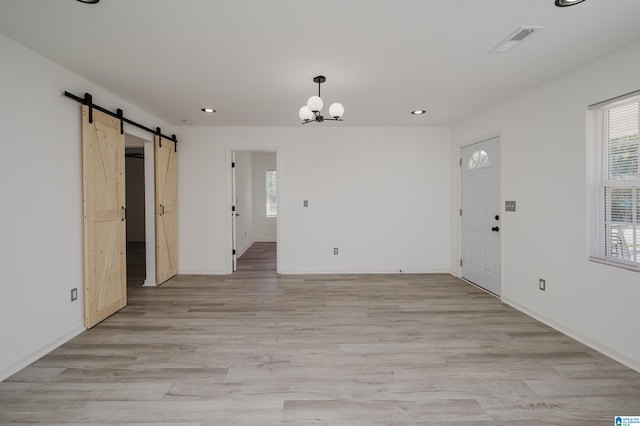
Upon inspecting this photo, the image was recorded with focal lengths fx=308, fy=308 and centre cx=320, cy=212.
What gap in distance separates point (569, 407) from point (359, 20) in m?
2.88

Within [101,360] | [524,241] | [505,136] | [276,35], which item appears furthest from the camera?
[505,136]

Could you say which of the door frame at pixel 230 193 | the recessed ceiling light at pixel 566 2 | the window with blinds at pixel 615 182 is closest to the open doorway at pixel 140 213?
the door frame at pixel 230 193

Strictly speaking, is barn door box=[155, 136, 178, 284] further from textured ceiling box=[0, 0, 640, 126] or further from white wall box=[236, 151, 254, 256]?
white wall box=[236, 151, 254, 256]

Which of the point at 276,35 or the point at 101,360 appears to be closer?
the point at 276,35

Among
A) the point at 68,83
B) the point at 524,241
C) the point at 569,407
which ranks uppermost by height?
the point at 68,83

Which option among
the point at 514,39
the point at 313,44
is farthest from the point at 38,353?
the point at 514,39

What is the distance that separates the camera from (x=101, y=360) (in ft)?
8.22

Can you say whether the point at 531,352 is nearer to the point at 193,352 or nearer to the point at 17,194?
the point at 193,352

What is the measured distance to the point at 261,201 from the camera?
9344 millimetres

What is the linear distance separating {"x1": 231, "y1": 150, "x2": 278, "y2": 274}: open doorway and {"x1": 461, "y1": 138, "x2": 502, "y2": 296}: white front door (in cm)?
401

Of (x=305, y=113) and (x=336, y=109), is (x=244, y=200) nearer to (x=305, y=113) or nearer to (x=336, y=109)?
(x=305, y=113)

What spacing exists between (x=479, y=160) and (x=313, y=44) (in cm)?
325

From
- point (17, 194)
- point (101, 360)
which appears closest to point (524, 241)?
point (101, 360)

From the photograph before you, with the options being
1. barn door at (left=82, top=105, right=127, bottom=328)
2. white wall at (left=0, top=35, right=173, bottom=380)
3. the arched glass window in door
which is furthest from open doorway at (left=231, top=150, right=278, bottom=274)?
the arched glass window in door
